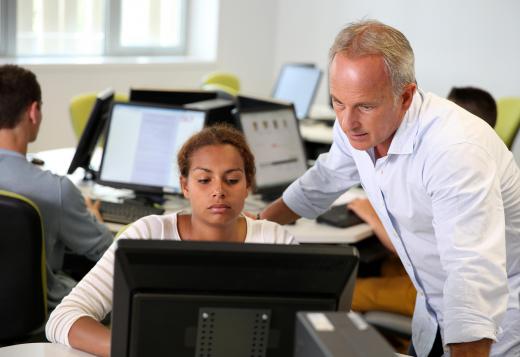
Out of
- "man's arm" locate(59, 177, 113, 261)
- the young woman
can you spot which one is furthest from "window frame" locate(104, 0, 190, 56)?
the young woman

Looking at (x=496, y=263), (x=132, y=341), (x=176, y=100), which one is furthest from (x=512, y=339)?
(x=176, y=100)

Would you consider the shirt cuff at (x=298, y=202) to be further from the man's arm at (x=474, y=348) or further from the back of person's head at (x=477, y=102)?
the back of person's head at (x=477, y=102)

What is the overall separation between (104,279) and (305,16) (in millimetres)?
6616

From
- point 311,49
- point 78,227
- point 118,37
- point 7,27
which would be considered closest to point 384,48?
point 78,227

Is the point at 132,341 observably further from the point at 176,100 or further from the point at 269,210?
the point at 176,100

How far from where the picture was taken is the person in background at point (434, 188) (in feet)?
5.18

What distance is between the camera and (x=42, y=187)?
2.61 m

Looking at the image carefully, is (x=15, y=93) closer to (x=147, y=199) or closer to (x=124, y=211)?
(x=124, y=211)

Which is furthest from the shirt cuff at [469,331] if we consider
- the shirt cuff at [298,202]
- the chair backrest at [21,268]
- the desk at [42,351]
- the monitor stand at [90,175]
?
the monitor stand at [90,175]

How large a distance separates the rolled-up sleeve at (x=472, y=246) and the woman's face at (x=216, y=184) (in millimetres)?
514

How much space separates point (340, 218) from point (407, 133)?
1.50 meters

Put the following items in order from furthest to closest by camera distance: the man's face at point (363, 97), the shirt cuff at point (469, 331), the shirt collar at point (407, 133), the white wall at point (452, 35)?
the white wall at point (452, 35), the shirt collar at point (407, 133), the man's face at point (363, 97), the shirt cuff at point (469, 331)

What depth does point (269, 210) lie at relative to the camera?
2502 mm

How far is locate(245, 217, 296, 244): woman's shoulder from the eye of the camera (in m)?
1.93
